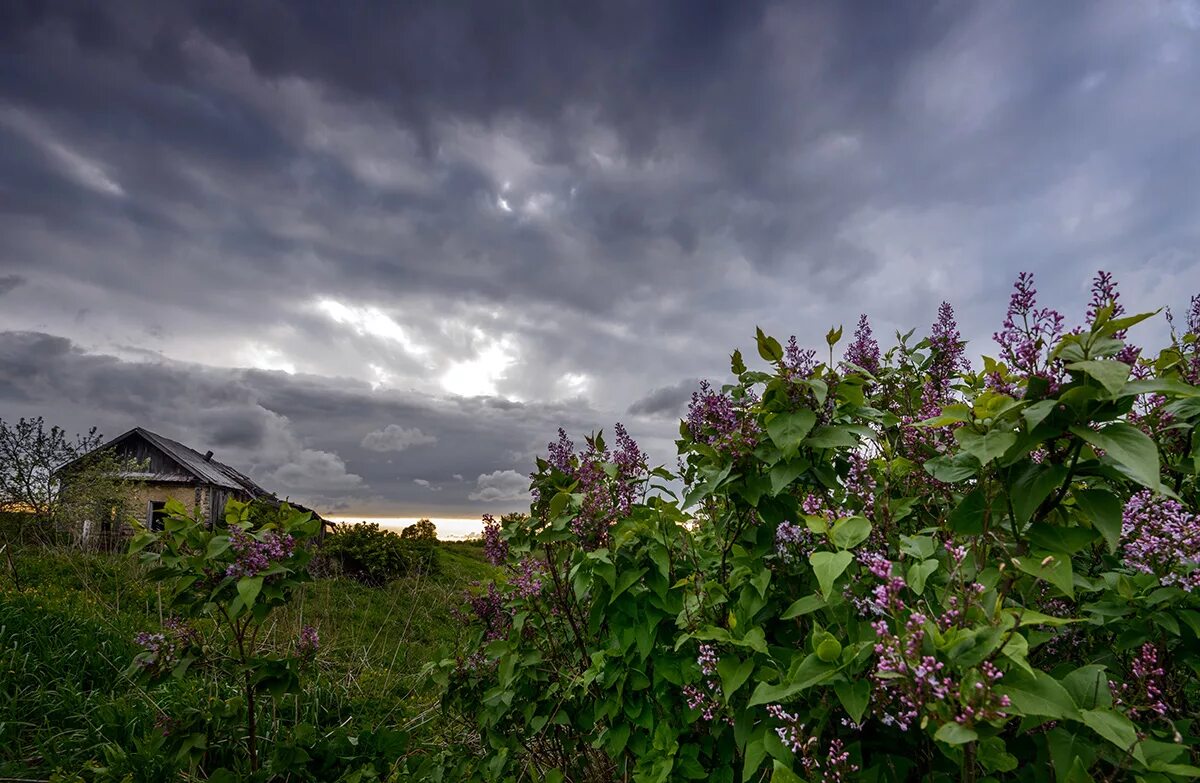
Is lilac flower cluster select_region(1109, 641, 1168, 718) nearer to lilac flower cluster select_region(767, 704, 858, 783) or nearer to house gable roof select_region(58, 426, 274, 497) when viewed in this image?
lilac flower cluster select_region(767, 704, 858, 783)

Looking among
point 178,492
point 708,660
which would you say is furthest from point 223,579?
point 178,492

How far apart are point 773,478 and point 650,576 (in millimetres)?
840

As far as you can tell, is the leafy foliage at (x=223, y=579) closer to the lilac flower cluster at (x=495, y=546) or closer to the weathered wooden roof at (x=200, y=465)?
the lilac flower cluster at (x=495, y=546)

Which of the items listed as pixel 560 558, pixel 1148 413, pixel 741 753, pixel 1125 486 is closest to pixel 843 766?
pixel 741 753

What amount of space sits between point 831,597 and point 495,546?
2.47m

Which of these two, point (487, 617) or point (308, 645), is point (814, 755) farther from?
point (308, 645)

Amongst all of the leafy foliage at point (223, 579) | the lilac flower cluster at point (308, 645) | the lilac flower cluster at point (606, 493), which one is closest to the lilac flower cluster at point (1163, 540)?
the lilac flower cluster at point (606, 493)

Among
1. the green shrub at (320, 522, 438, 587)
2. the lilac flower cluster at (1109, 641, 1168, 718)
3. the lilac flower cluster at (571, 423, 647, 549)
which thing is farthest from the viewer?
the green shrub at (320, 522, 438, 587)

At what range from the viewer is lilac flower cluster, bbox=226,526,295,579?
10.8ft

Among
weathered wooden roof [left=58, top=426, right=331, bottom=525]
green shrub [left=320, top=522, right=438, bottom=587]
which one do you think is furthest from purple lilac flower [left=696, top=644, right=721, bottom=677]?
weathered wooden roof [left=58, top=426, right=331, bottom=525]

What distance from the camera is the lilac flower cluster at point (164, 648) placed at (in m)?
3.59

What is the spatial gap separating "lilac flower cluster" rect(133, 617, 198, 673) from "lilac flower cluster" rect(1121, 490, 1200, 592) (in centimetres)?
449

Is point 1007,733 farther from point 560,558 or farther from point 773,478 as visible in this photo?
point 560,558

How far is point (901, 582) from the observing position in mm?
1451
